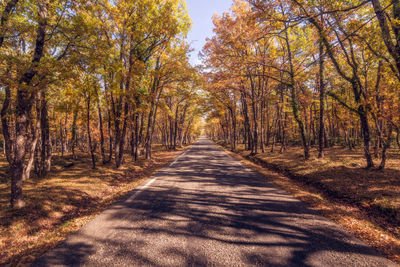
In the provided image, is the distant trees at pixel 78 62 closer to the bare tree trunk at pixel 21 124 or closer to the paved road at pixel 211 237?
the bare tree trunk at pixel 21 124

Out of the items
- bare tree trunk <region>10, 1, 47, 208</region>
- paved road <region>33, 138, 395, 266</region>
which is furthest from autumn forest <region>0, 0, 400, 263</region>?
paved road <region>33, 138, 395, 266</region>

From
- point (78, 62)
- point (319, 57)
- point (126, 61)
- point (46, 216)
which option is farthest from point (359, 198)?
point (126, 61)

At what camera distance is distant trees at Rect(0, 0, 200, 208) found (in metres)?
4.83

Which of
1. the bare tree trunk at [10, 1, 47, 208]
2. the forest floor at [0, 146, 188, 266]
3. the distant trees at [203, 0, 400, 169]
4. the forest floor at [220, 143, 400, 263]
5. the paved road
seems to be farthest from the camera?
the distant trees at [203, 0, 400, 169]

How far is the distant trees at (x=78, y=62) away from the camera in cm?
483

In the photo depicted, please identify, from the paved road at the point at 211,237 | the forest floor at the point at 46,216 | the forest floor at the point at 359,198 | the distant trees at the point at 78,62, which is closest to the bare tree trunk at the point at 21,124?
the distant trees at the point at 78,62

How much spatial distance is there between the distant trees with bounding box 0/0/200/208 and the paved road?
130 inches

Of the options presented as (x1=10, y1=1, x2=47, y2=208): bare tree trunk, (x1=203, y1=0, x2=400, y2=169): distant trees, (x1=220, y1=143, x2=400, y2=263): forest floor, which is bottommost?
(x1=220, y1=143, x2=400, y2=263): forest floor

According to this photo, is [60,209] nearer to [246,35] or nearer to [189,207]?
[189,207]

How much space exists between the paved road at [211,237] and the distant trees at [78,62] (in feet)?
10.8

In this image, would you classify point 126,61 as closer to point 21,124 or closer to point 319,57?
point 21,124

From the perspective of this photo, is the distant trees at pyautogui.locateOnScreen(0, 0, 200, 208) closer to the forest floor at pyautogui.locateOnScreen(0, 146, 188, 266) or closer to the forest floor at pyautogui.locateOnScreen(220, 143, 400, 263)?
the forest floor at pyautogui.locateOnScreen(0, 146, 188, 266)

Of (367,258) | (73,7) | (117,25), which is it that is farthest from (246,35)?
(367,258)

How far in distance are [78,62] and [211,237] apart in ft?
22.1
